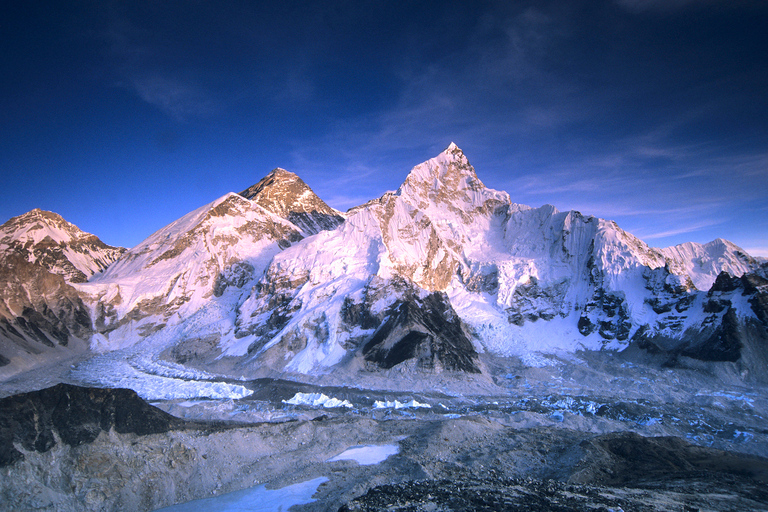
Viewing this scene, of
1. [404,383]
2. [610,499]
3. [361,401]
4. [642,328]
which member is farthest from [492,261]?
[610,499]

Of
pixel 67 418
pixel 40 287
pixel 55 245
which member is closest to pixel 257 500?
pixel 67 418

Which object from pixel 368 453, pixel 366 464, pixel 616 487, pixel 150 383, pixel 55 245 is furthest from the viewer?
pixel 55 245

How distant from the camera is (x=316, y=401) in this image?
57.1m

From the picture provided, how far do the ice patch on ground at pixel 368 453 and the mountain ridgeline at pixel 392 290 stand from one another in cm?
4027

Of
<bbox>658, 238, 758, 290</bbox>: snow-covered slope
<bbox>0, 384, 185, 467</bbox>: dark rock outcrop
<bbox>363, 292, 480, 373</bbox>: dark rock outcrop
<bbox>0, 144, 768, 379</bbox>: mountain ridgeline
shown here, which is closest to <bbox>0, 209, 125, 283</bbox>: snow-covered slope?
<bbox>0, 144, 768, 379</bbox>: mountain ridgeline

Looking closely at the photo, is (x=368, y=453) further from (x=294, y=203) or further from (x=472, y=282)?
(x=294, y=203)

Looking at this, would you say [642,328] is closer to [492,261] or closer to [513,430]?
[492,261]

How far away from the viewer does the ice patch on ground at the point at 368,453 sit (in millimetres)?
30688

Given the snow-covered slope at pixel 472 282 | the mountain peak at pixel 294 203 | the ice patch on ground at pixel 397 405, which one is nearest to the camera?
the ice patch on ground at pixel 397 405

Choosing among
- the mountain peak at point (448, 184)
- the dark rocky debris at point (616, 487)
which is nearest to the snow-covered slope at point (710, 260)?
the mountain peak at point (448, 184)

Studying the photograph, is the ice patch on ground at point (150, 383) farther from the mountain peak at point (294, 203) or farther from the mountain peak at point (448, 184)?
the mountain peak at point (294, 203)

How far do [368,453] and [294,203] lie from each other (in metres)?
163

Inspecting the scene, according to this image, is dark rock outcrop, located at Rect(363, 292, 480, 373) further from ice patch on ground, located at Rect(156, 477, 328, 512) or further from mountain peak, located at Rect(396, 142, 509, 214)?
mountain peak, located at Rect(396, 142, 509, 214)

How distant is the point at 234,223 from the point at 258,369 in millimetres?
78427
